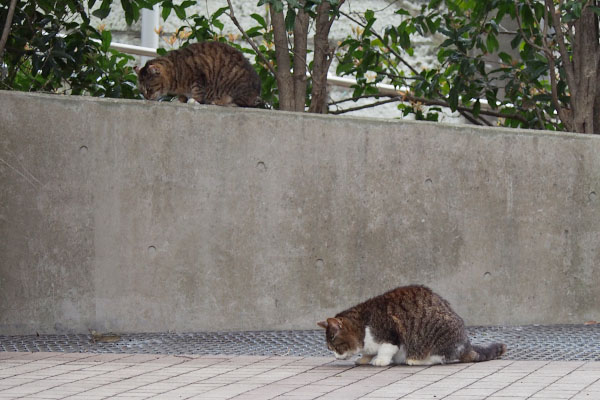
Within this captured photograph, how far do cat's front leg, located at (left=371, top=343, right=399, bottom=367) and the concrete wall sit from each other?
135 centimetres

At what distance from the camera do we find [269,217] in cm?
690

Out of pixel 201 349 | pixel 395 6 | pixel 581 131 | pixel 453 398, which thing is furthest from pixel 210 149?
pixel 395 6

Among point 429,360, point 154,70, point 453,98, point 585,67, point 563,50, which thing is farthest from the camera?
point 453,98

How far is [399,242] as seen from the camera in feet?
23.3

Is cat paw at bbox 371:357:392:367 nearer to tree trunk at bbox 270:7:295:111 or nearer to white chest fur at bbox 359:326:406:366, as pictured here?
white chest fur at bbox 359:326:406:366

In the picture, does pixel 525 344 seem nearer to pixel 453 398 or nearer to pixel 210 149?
pixel 453 398

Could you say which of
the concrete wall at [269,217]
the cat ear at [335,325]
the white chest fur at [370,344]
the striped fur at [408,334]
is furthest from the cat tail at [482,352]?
the concrete wall at [269,217]

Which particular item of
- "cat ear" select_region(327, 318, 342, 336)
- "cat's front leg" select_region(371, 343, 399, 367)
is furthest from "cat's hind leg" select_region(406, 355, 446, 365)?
"cat ear" select_region(327, 318, 342, 336)

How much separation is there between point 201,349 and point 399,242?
74.3 inches

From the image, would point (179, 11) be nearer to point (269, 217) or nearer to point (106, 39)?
point (106, 39)

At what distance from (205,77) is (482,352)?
3297mm

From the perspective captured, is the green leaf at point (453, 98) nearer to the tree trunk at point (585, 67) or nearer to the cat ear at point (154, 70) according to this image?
the tree trunk at point (585, 67)

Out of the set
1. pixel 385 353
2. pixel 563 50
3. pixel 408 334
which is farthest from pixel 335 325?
pixel 563 50

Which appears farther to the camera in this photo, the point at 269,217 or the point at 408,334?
the point at 269,217
